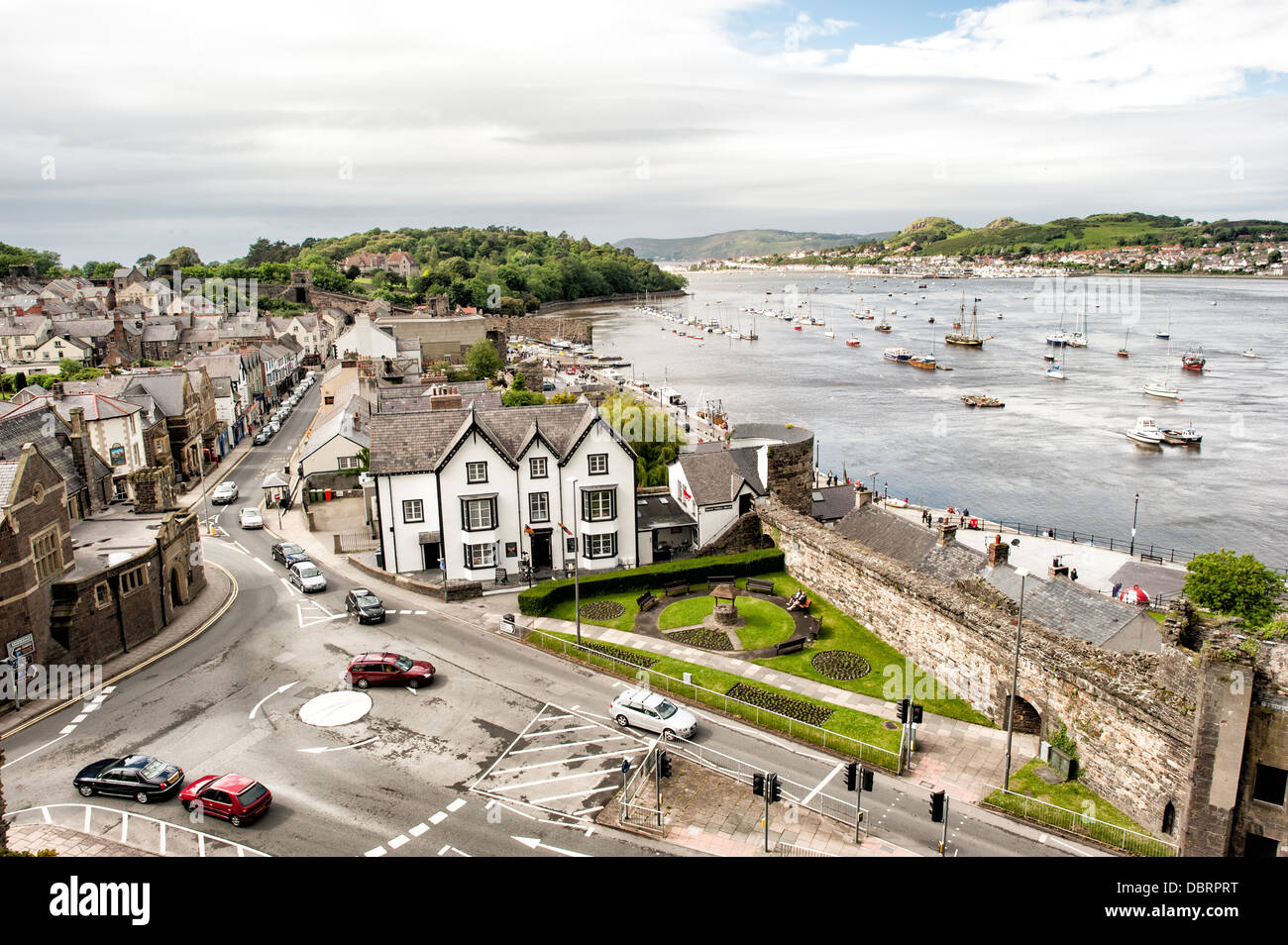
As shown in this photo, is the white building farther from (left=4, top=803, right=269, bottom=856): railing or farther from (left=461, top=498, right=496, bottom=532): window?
(left=4, top=803, right=269, bottom=856): railing

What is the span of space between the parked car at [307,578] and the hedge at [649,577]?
10439 mm

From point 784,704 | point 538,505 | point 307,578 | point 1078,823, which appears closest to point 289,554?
point 307,578

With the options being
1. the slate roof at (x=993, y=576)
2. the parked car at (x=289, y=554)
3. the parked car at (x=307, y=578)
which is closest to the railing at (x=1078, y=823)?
the slate roof at (x=993, y=576)

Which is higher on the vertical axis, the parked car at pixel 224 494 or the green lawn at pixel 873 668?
the parked car at pixel 224 494

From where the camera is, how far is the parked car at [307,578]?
4269cm

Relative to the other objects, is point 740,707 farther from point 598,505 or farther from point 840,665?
point 598,505

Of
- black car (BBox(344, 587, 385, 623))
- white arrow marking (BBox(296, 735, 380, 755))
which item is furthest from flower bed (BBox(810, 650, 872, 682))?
black car (BBox(344, 587, 385, 623))

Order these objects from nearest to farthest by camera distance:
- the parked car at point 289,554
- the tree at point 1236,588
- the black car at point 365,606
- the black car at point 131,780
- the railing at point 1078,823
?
the railing at point 1078,823 < the black car at point 131,780 < the black car at point 365,606 < the tree at point 1236,588 < the parked car at point 289,554

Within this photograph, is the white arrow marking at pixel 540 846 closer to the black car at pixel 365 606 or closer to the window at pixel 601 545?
the black car at pixel 365 606

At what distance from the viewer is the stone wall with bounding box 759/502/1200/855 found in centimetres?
2367

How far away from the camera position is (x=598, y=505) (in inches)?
1747

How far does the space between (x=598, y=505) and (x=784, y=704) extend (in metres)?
16.7
